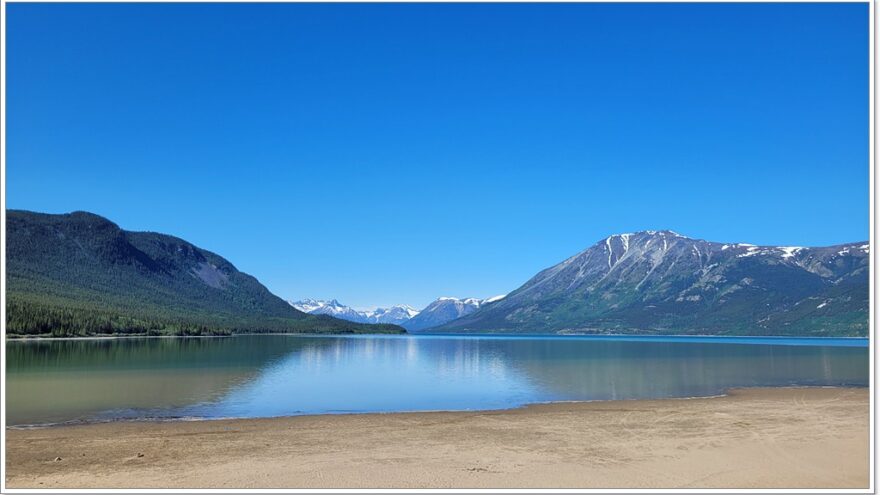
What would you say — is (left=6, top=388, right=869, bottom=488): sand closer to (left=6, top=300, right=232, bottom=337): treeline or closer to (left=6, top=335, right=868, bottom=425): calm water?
(left=6, top=335, right=868, bottom=425): calm water

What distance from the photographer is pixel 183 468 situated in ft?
51.6

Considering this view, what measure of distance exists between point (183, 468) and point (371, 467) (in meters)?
4.58

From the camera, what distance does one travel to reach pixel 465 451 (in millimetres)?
17969

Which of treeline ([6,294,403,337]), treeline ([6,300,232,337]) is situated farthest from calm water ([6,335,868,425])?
treeline ([6,294,403,337])

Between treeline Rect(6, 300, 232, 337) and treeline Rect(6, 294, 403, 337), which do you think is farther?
treeline Rect(6, 294, 403, 337)

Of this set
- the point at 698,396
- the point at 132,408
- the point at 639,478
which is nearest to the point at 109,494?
the point at 639,478

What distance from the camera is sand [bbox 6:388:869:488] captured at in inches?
569

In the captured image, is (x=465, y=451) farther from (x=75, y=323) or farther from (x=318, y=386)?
(x=75, y=323)

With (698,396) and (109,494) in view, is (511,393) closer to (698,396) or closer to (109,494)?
(698,396)

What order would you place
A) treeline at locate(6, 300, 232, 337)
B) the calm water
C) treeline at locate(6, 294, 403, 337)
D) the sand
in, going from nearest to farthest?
the sand → the calm water → treeline at locate(6, 300, 232, 337) → treeline at locate(6, 294, 403, 337)

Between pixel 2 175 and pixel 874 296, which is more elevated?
pixel 2 175

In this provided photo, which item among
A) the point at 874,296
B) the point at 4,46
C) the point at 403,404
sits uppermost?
the point at 4,46

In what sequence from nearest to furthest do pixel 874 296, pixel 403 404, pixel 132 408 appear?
pixel 874 296 < pixel 132 408 < pixel 403 404

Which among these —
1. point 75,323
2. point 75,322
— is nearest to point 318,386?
point 75,323
